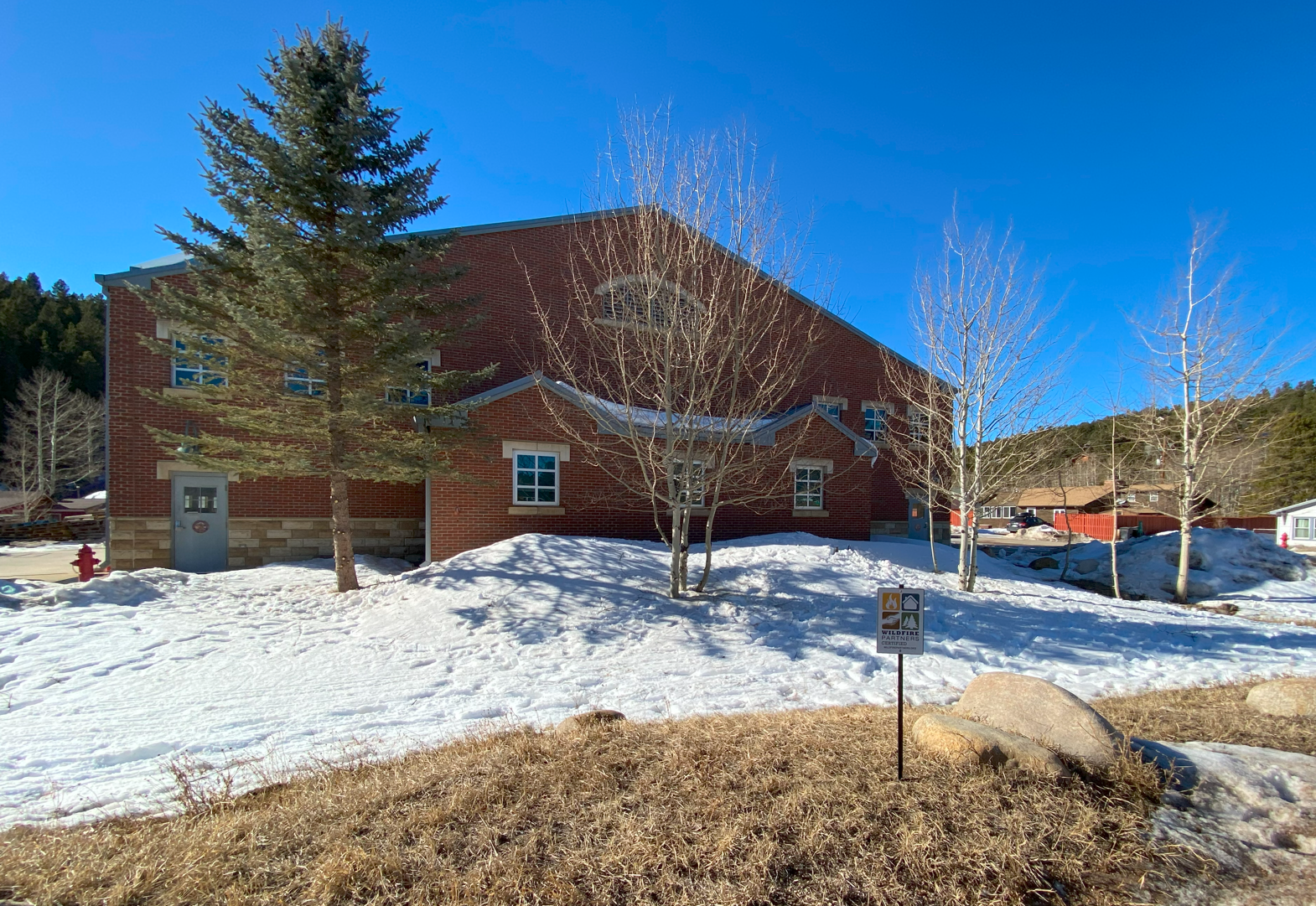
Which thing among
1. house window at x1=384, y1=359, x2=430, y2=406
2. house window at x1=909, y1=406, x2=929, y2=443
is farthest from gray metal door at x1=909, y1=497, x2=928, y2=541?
house window at x1=384, y1=359, x2=430, y2=406

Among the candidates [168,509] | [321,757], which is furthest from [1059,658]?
[168,509]

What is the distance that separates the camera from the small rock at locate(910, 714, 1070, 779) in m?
4.45

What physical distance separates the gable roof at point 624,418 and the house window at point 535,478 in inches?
53.6

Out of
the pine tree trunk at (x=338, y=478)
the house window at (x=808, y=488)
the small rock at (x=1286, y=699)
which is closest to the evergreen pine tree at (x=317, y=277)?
the pine tree trunk at (x=338, y=478)

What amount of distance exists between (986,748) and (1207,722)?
363cm

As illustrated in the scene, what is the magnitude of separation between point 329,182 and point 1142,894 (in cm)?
1256

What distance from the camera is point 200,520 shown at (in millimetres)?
14914

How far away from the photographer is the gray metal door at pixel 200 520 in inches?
582

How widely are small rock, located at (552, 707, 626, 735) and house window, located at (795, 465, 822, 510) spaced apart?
42.6ft

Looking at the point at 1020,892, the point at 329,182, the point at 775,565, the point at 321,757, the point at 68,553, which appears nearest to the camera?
the point at 1020,892

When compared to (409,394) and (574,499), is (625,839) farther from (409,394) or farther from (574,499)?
(574,499)

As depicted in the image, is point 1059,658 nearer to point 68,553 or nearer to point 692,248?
point 692,248

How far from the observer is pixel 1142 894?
3.39m

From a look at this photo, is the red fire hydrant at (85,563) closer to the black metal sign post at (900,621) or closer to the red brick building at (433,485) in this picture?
the red brick building at (433,485)
